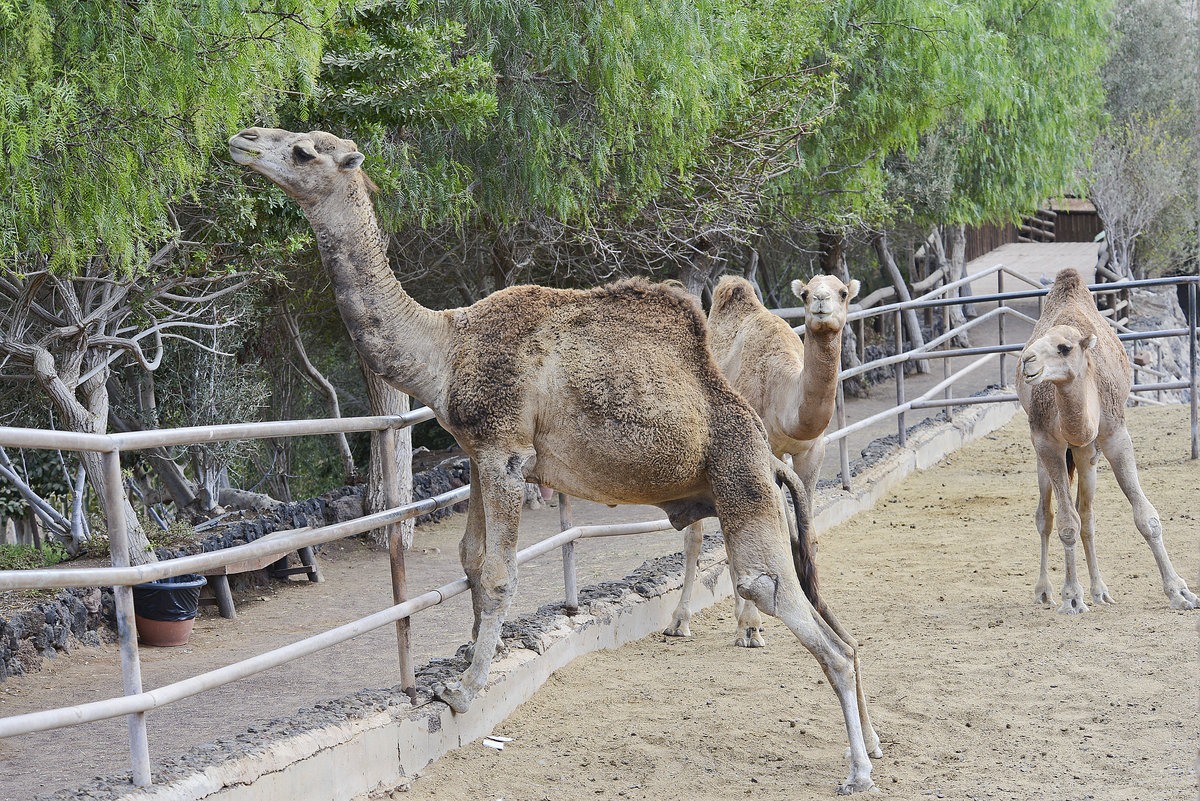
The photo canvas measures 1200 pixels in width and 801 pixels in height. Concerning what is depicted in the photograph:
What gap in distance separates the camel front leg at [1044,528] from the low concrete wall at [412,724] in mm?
1953

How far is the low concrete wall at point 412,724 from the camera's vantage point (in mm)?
3572

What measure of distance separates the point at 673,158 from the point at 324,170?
21.4 ft

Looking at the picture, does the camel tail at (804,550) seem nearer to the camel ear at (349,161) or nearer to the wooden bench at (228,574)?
the camel ear at (349,161)

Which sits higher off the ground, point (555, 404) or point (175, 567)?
point (555, 404)

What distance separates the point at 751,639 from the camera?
6.15m

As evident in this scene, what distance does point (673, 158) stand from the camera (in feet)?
34.0

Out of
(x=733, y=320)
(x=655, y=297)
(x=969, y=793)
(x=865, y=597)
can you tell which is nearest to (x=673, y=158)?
(x=733, y=320)

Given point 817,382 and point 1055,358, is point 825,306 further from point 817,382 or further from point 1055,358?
point 1055,358

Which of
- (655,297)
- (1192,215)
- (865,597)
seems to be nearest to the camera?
(655,297)

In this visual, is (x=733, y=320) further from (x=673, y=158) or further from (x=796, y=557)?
(x=673, y=158)

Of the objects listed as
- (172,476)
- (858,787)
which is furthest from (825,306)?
(172,476)

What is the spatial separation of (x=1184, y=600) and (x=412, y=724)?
447 centimetres

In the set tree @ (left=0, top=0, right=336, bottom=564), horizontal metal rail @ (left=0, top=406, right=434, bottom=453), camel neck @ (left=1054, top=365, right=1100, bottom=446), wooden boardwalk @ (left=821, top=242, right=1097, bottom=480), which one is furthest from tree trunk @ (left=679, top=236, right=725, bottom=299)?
horizontal metal rail @ (left=0, top=406, right=434, bottom=453)

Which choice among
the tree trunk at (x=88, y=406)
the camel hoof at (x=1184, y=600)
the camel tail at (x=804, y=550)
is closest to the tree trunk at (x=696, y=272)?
the tree trunk at (x=88, y=406)
